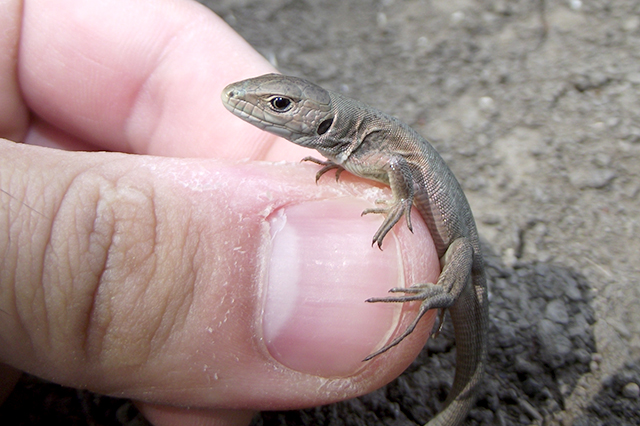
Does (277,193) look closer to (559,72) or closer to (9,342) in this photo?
(9,342)

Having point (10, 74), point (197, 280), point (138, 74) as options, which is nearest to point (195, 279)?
point (197, 280)

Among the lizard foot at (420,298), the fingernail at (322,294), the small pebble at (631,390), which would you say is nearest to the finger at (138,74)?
the fingernail at (322,294)

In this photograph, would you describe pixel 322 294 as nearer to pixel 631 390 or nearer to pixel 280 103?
pixel 280 103

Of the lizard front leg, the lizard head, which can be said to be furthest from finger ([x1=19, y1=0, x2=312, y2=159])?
the lizard front leg

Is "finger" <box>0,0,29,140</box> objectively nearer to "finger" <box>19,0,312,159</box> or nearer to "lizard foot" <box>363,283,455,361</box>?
"finger" <box>19,0,312,159</box>

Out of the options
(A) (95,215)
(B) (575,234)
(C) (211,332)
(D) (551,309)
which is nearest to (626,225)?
(B) (575,234)

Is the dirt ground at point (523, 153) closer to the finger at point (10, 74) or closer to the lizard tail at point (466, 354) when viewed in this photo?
the lizard tail at point (466, 354)
